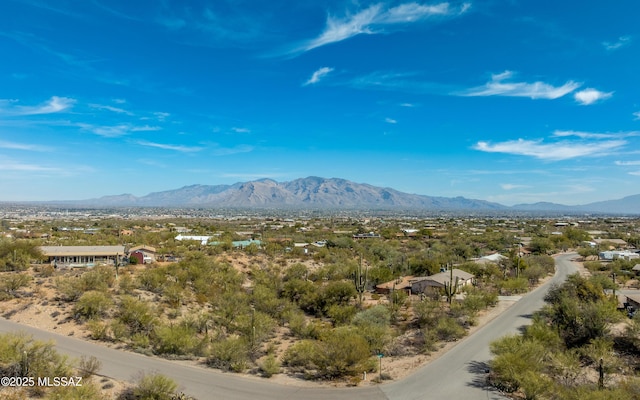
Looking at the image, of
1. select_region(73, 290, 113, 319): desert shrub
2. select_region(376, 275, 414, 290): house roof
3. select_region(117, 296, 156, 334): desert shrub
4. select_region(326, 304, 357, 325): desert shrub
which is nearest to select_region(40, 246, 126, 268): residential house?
select_region(73, 290, 113, 319): desert shrub

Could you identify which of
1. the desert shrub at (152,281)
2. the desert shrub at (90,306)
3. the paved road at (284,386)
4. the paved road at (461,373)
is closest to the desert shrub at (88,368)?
the paved road at (284,386)

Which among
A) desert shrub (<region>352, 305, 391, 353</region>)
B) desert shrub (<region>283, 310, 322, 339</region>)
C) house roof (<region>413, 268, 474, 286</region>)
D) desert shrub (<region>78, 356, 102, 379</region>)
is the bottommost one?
desert shrub (<region>283, 310, 322, 339</region>)

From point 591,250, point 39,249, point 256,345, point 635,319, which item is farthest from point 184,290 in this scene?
point 591,250

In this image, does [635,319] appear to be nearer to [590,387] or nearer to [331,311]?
[590,387]

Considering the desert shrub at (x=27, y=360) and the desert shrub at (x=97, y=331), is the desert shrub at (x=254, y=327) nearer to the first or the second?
the desert shrub at (x=97, y=331)

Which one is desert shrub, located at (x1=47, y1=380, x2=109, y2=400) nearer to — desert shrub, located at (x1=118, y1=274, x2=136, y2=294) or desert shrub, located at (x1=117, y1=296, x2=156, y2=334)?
desert shrub, located at (x1=117, y1=296, x2=156, y2=334)

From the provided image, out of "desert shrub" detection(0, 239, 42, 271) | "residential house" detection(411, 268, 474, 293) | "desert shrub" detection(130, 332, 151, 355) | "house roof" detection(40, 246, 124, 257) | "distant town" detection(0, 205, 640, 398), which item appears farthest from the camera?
"house roof" detection(40, 246, 124, 257)
